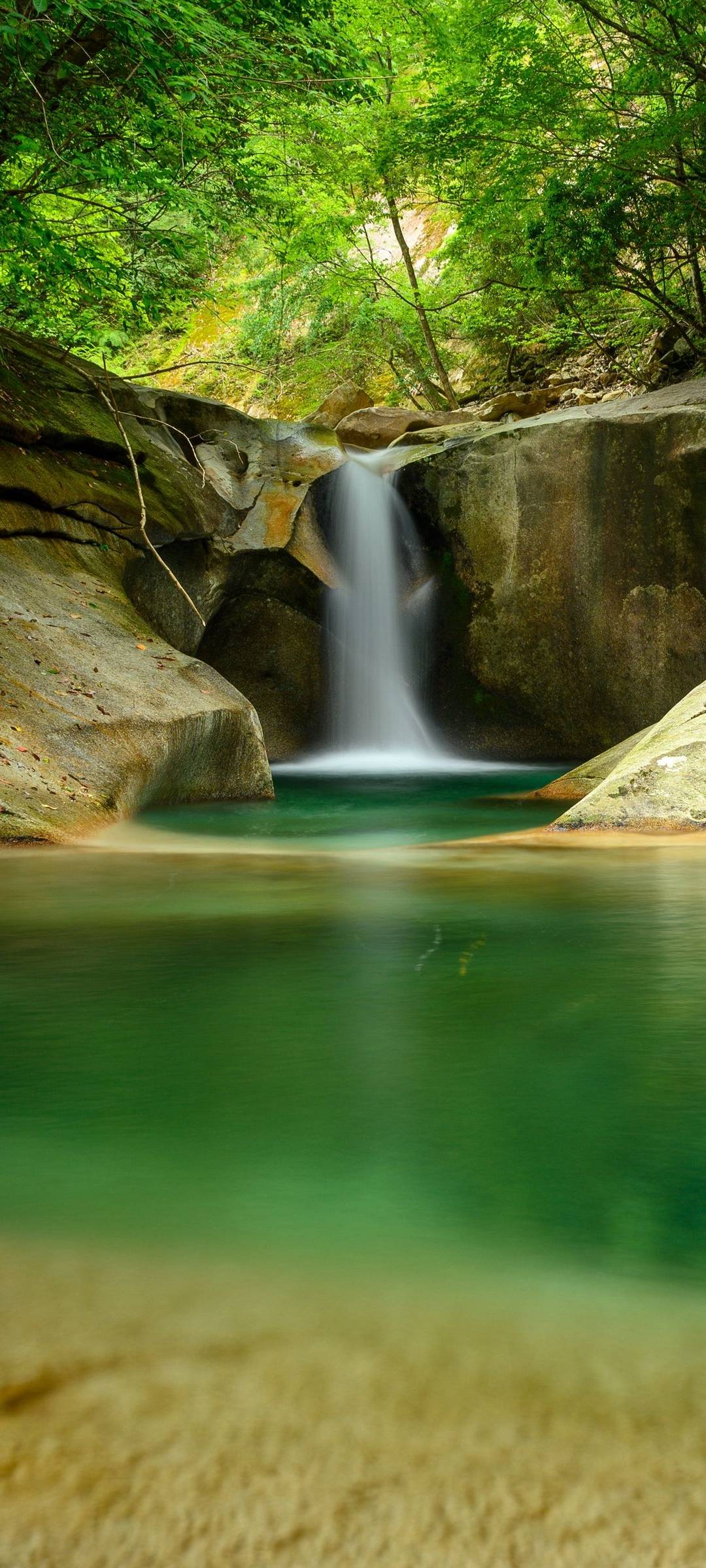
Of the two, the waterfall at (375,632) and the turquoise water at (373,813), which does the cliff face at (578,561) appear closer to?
the waterfall at (375,632)

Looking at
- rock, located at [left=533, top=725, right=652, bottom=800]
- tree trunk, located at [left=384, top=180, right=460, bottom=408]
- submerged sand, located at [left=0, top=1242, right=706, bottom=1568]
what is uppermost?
tree trunk, located at [left=384, top=180, right=460, bottom=408]

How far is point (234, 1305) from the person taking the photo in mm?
1574

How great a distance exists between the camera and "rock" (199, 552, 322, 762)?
43.9 ft

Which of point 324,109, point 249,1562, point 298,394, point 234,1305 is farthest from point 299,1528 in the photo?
point 298,394

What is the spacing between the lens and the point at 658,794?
6391 mm

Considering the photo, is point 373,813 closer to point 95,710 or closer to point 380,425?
point 95,710

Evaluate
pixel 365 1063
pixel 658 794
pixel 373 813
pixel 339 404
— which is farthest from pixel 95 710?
pixel 339 404

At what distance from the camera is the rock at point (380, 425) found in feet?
51.8

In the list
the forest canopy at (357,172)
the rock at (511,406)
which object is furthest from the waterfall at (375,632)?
the rock at (511,406)

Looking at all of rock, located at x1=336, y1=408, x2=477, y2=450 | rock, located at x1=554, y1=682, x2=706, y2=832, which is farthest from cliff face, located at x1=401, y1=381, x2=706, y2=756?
rock, located at x1=554, y1=682, x2=706, y2=832

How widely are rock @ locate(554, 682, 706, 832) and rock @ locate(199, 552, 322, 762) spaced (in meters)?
7.26

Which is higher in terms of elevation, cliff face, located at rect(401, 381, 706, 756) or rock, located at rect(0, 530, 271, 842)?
cliff face, located at rect(401, 381, 706, 756)

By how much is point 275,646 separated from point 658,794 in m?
8.42

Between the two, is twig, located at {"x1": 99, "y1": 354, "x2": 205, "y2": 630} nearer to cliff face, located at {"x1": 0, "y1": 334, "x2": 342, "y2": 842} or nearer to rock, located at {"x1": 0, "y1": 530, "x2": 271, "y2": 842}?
cliff face, located at {"x1": 0, "y1": 334, "x2": 342, "y2": 842}
